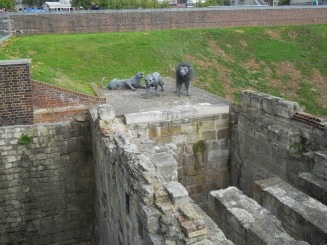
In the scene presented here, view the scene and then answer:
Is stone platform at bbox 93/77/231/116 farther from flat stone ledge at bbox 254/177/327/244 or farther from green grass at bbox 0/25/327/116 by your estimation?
flat stone ledge at bbox 254/177/327/244

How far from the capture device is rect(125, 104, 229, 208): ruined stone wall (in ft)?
30.1

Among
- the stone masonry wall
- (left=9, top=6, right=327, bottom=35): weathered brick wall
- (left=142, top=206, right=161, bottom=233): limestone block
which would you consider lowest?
the stone masonry wall

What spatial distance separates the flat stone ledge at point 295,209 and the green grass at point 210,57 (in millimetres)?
10050

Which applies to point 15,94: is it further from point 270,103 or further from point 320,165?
point 320,165

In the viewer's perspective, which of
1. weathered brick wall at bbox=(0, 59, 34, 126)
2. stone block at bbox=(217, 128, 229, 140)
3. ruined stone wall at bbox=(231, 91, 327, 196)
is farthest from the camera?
stone block at bbox=(217, 128, 229, 140)

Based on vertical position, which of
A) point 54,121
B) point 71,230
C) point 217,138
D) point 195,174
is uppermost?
point 54,121

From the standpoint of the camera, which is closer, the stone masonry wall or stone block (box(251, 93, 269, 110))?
stone block (box(251, 93, 269, 110))

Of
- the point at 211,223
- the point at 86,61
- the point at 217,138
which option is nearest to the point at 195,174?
the point at 217,138

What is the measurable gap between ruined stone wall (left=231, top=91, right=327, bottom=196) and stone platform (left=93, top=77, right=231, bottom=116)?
117 centimetres

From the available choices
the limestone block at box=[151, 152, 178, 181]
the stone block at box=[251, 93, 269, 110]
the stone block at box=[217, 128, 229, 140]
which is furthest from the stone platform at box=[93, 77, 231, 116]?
the limestone block at box=[151, 152, 178, 181]

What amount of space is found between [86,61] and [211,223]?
14.2 metres

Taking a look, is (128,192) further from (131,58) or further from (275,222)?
(131,58)

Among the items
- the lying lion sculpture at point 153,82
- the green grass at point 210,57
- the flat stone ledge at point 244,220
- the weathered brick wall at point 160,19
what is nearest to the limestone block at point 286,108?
the flat stone ledge at point 244,220

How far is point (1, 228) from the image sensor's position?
9336 millimetres
